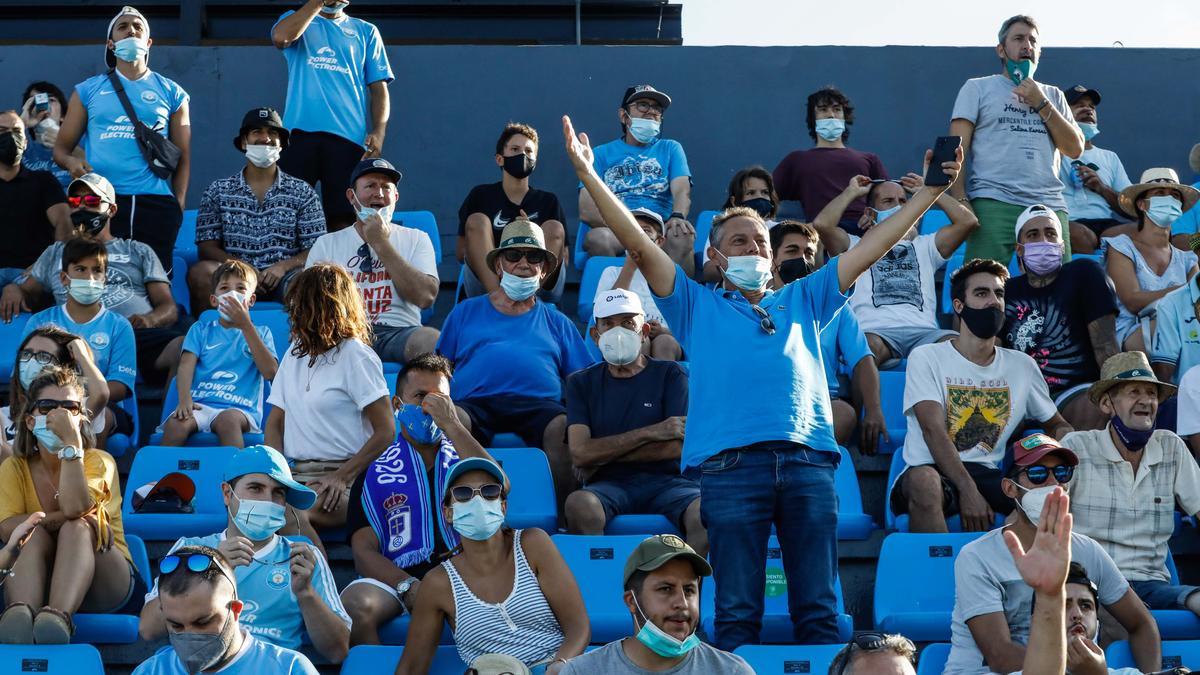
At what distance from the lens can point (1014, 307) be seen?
6.83m

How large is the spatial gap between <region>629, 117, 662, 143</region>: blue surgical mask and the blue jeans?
4.04 metres

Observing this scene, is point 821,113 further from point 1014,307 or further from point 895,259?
point 1014,307

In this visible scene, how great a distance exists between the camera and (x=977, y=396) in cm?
614

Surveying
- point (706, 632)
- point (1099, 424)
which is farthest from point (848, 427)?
point (706, 632)

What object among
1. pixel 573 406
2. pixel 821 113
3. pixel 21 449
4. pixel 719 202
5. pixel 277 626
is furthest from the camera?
pixel 719 202

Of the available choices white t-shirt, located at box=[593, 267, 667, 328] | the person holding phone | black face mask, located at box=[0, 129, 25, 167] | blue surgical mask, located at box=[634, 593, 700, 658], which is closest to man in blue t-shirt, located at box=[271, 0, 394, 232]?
black face mask, located at box=[0, 129, 25, 167]

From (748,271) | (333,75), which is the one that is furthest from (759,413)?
(333,75)

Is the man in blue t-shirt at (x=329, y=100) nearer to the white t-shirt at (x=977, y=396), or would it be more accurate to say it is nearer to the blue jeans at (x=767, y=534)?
the white t-shirt at (x=977, y=396)

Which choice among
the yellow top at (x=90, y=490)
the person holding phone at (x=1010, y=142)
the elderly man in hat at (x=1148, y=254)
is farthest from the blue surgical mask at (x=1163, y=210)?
the yellow top at (x=90, y=490)

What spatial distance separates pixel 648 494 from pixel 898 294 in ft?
6.54

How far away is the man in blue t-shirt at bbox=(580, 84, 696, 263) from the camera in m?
8.30

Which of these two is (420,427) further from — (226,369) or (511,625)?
(226,369)

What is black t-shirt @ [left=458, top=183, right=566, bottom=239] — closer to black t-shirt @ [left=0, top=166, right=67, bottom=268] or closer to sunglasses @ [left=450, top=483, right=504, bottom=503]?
black t-shirt @ [left=0, top=166, right=67, bottom=268]

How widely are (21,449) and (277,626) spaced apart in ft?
4.00
